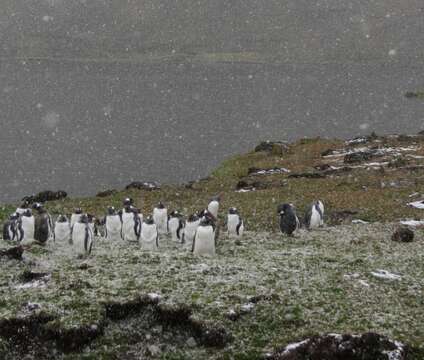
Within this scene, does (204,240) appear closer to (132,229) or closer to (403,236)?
(132,229)

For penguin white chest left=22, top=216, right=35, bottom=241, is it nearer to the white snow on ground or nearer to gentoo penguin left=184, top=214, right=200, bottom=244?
gentoo penguin left=184, top=214, right=200, bottom=244

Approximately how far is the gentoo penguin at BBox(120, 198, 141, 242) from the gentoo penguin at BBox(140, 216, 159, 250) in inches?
67.2

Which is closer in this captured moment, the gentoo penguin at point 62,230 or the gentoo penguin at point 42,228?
the gentoo penguin at point 42,228

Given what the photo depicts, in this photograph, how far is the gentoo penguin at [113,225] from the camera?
28703mm

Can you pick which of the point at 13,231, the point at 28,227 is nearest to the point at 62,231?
the point at 28,227

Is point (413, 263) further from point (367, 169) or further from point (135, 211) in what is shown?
point (367, 169)

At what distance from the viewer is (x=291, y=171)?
5647 centimetres

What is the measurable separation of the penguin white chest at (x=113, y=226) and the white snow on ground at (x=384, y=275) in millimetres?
11953

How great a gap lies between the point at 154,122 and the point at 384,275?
3918 inches

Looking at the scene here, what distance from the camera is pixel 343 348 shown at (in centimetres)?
1614

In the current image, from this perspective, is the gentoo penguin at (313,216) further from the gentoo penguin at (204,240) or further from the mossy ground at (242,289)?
the gentoo penguin at (204,240)

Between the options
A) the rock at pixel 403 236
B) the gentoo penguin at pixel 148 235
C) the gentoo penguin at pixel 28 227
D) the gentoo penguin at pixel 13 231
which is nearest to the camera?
the gentoo penguin at pixel 148 235

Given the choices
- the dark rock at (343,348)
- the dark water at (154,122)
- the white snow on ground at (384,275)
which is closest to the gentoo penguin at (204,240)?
the white snow on ground at (384,275)

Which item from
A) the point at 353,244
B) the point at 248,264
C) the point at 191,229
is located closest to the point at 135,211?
the point at 191,229
